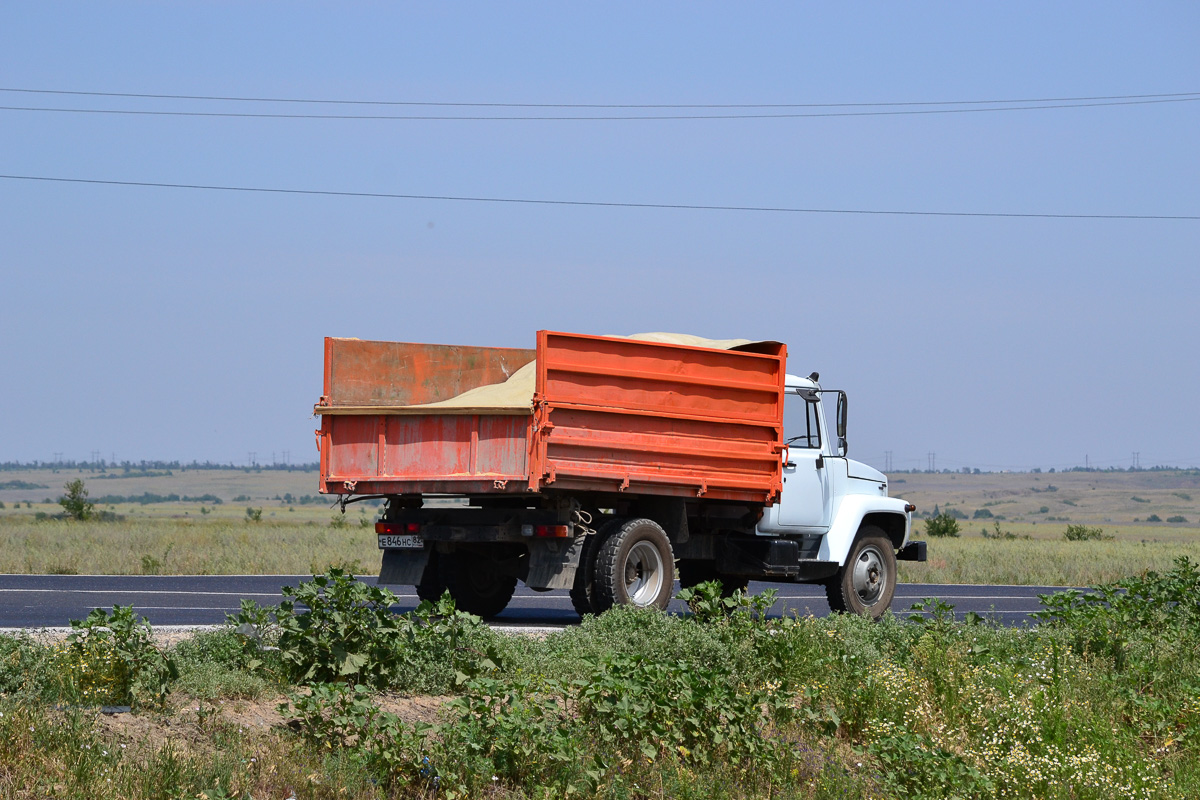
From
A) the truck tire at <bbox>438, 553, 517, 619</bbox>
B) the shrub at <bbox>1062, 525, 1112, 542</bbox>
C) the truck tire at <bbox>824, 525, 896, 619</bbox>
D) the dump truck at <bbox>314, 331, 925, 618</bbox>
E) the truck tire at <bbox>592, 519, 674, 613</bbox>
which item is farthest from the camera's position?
the shrub at <bbox>1062, 525, 1112, 542</bbox>

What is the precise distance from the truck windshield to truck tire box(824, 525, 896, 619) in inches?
53.7

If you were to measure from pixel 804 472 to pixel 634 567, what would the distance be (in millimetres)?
2516

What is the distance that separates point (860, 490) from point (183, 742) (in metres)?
9.57

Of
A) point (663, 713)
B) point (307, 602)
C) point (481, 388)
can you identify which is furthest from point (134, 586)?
point (663, 713)

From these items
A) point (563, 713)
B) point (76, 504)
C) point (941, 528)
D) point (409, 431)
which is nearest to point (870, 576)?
point (409, 431)

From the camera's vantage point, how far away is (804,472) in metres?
14.0

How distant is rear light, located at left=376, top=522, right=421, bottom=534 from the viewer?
1298 cm

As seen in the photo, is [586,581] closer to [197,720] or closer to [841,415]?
[841,415]

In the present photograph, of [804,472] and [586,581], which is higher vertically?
[804,472]

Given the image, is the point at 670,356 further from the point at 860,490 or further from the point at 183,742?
the point at 183,742

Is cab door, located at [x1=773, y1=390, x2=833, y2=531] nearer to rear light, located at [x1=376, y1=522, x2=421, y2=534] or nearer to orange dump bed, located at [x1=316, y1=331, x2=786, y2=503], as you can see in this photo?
orange dump bed, located at [x1=316, y1=331, x2=786, y2=503]

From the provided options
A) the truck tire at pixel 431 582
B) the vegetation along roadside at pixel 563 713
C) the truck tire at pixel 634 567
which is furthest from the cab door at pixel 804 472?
the vegetation along roadside at pixel 563 713

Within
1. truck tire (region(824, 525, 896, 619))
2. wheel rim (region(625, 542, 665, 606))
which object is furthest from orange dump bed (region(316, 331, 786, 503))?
truck tire (region(824, 525, 896, 619))

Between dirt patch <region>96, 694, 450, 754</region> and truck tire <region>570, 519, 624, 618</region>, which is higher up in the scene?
truck tire <region>570, 519, 624, 618</region>
